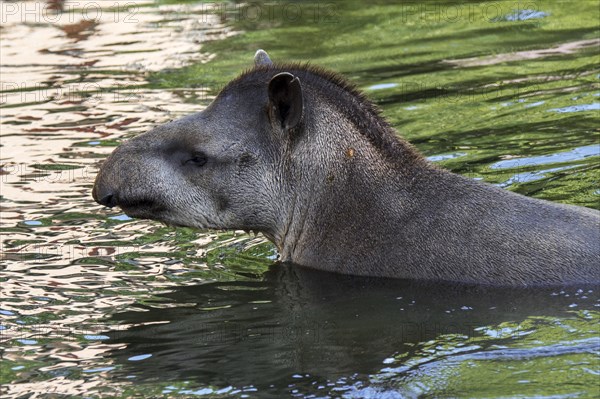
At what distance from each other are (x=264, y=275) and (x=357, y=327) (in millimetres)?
1972

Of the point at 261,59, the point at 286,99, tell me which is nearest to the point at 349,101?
the point at 286,99

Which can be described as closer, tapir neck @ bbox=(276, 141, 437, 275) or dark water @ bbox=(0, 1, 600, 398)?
dark water @ bbox=(0, 1, 600, 398)

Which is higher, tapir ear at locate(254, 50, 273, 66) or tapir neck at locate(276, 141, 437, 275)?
tapir ear at locate(254, 50, 273, 66)

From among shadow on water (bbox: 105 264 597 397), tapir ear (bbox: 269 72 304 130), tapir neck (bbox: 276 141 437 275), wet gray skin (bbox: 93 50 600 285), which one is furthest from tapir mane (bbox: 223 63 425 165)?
shadow on water (bbox: 105 264 597 397)

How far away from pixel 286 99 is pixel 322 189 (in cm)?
91

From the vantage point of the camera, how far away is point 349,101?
11.6m

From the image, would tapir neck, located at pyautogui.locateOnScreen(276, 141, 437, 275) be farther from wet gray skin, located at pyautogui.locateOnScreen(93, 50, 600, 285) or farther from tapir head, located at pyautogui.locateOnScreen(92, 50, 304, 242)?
tapir head, located at pyautogui.locateOnScreen(92, 50, 304, 242)

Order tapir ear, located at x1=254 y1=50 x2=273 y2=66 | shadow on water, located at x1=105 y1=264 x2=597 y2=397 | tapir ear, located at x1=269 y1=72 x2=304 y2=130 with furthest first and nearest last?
→ tapir ear, located at x1=254 y1=50 x2=273 y2=66 → tapir ear, located at x1=269 y1=72 x2=304 y2=130 → shadow on water, located at x1=105 y1=264 x2=597 y2=397

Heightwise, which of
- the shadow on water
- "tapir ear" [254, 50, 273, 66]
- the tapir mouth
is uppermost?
"tapir ear" [254, 50, 273, 66]

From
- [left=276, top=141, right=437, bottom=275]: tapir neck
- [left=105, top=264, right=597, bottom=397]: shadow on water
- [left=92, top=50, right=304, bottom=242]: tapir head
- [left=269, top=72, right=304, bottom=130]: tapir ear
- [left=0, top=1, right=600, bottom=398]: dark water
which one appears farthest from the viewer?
[left=92, top=50, right=304, bottom=242]: tapir head

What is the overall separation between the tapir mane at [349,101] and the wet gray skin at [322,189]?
1 centimetres

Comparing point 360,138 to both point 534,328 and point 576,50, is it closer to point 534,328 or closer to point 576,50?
point 534,328

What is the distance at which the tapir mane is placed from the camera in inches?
452

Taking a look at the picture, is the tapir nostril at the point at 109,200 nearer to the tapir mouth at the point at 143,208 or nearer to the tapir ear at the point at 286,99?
the tapir mouth at the point at 143,208
